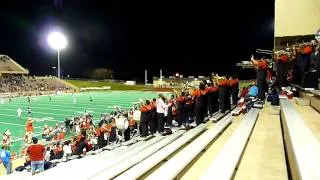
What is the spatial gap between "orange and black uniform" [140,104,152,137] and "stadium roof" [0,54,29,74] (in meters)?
54.2

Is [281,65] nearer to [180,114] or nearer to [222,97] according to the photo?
[222,97]

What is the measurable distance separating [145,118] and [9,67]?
5668cm

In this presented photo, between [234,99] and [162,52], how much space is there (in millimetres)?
45284

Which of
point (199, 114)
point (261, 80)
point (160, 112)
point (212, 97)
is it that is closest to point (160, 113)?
point (160, 112)

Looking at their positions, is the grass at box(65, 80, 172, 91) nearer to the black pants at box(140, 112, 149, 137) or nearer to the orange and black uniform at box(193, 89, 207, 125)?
the black pants at box(140, 112, 149, 137)

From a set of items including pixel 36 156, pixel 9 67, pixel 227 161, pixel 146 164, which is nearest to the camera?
pixel 227 161

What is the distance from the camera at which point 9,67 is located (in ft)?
206


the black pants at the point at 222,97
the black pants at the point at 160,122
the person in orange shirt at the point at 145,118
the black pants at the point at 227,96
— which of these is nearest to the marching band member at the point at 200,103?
the black pants at the point at 222,97

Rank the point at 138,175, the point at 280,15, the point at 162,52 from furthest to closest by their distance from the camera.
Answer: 1. the point at 162,52
2. the point at 280,15
3. the point at 138,175

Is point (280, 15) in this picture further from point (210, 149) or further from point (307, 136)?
point (307, 136)

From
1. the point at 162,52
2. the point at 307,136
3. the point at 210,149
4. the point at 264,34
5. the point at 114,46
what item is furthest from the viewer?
the point at 114,46

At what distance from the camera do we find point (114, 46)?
67.9 meters

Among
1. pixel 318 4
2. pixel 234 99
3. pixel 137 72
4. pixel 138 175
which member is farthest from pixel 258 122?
pixel 137 72

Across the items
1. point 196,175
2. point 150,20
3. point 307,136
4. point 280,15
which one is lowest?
point 196,175
